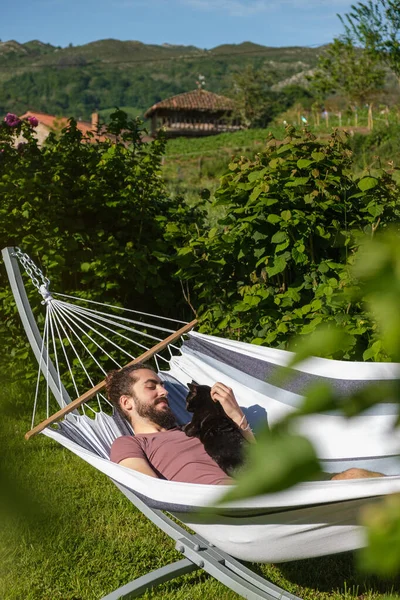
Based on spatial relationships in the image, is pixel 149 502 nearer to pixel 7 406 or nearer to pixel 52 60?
pixel 7 406

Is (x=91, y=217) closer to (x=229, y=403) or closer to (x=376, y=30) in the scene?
(x=229, y=403)

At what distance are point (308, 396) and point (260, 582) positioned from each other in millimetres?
2104

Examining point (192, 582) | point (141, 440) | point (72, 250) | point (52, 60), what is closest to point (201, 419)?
point (141, 440)

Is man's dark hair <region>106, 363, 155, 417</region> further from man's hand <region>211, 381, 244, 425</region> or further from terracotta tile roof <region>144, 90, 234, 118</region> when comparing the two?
terracotta tile roof <region>144, 90, 234, 118</region>

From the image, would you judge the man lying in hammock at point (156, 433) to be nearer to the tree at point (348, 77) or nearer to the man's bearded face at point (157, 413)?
the man's bearded face at point (157, 413)

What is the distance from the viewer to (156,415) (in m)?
2.79

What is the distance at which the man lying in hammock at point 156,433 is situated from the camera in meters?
2.47

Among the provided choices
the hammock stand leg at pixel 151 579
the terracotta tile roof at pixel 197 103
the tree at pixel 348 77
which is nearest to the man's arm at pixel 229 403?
the hammock stand leg at pixel 151 579

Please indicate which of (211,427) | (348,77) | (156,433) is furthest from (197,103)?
(211,427)

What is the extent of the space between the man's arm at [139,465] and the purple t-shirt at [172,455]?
1.3 inches

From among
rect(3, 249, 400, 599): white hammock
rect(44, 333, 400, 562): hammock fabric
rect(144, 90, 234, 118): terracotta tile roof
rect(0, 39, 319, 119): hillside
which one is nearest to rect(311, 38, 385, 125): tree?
rect(3, 249, 400, 599): white hammock

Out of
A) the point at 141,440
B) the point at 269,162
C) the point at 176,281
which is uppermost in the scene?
the point at 269,162

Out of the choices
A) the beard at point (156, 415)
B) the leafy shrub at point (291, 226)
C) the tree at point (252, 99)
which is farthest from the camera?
the tree at point (252, 99)

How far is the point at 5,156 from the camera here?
14.4 feet
